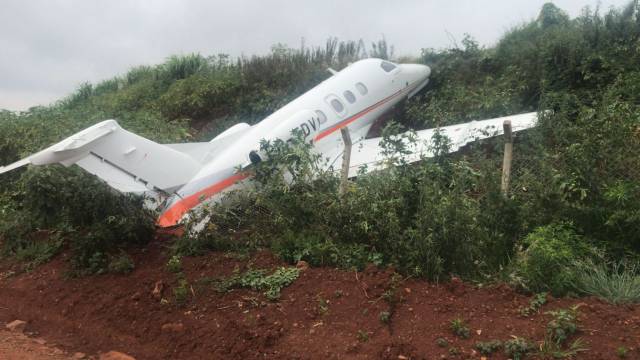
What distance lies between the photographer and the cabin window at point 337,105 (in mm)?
12558

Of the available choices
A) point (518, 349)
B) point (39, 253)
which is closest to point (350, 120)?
point (39, 253)

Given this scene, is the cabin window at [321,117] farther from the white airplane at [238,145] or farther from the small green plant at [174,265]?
the small green plant at [174,265]

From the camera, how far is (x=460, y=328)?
185 inches

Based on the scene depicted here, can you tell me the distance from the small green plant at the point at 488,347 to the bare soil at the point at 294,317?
6 cm

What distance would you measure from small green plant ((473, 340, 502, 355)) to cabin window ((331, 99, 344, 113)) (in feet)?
28.5

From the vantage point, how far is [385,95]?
1418 cm

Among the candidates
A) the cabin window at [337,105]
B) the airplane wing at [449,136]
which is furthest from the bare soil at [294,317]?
the cabin window at [337,105]

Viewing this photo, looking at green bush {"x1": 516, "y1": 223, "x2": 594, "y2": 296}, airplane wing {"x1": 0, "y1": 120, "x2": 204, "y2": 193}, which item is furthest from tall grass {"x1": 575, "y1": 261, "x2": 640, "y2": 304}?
airplane wing {"x1": 0, "y1": 120, "x2": 204, "y2": 193}

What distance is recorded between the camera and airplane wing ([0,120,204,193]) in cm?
716

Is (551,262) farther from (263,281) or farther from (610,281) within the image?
(263,281)

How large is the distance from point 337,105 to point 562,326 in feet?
29.1

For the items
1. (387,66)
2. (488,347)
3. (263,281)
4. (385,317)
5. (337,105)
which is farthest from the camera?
(387,66)

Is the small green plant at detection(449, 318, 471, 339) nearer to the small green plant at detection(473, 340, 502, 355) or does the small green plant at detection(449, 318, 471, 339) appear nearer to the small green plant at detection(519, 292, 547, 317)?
the small green plant at detection(473, 340, 502, 355)

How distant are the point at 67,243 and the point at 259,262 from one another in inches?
141
